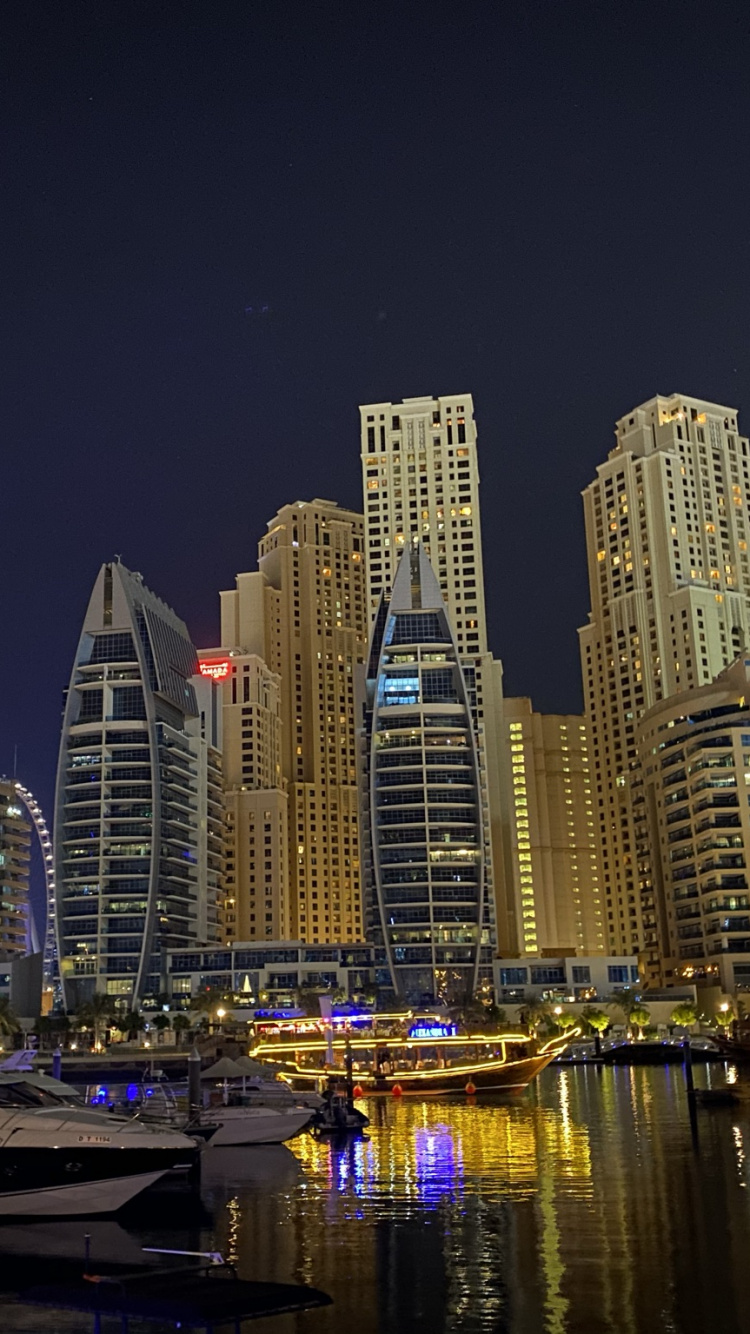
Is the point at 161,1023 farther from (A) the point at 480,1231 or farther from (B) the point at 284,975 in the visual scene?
(A) the point at 480,1231

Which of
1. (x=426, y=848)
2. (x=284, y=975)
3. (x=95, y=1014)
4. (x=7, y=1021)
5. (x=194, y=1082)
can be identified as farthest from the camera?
(x=284, y=975)

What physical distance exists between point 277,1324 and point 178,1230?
13751mm

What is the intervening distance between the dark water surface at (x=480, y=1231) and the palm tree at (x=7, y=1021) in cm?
9674

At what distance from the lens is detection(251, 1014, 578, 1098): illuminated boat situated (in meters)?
98.8

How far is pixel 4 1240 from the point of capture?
116 feet

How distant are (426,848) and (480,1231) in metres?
157

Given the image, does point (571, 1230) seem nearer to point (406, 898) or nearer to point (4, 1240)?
A: point (4, 1240)

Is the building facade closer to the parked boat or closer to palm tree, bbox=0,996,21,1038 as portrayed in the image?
palm tree, bbox=0,996,21,1038

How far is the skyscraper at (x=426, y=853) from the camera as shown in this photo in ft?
621

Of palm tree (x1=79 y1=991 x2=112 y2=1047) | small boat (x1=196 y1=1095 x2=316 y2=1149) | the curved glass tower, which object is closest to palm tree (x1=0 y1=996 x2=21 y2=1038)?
palm tree (x1=79 y1=991 x2=112 y2=1047)

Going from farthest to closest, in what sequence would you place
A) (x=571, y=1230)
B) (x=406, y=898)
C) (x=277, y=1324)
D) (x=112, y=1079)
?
(x=406, y=898), (x=112, y=1079), (x=571, y=1230), (x=277, y=1324)

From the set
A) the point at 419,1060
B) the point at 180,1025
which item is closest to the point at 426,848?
the point at 180,1025

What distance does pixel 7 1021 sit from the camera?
504ft

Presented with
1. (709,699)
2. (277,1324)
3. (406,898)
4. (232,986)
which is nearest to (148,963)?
(232,986)
